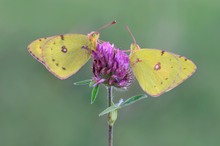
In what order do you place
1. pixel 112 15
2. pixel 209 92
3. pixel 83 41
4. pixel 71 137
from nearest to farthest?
pixel 83 41
pixel 71 137
pixel 209 92
pixel 112 15

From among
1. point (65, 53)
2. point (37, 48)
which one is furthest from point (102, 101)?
point (37, 48)

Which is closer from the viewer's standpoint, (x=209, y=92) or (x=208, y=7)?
(x=209, y=92)

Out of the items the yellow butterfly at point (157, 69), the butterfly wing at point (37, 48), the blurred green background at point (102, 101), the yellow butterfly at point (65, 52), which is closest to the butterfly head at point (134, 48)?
the yellow butterfly at point (157, 69)

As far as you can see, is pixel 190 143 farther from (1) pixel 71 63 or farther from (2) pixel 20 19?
(2) pixel 20 19

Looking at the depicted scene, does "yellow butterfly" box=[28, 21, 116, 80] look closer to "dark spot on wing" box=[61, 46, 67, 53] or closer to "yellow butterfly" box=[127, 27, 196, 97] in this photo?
"dark spot on wing" box=[61, 46, 67, 53]

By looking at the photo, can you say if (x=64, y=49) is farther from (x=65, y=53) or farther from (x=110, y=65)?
(x=110, y=65)

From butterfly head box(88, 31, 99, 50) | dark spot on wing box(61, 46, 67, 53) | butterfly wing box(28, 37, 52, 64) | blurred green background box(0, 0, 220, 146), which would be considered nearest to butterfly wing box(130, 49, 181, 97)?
butterfly head box(88, 31, 99, 50)

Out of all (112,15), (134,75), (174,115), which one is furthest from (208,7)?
(134,75)
